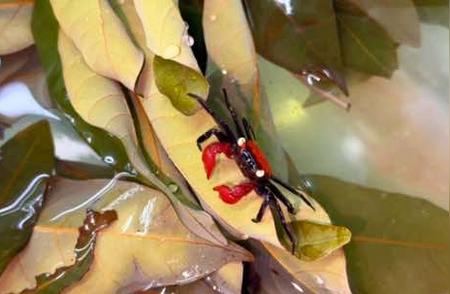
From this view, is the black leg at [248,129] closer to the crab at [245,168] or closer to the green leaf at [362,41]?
the crab at [245,168]

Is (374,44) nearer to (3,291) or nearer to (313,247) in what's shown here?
(313,247)

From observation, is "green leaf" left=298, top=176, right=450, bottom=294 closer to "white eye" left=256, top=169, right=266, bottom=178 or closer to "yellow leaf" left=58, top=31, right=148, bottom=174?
"white eye" left=256, top=169, right=266, bottom=178

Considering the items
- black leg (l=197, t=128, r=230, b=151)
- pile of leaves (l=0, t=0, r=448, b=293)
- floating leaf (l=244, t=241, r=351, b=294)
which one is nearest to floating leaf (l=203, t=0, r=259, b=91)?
pile of leaves (l=0, t=0, r=448, b=293)

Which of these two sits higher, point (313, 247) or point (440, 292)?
point (313, 247)

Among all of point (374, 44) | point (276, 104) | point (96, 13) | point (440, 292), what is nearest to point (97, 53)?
point (96, 13)

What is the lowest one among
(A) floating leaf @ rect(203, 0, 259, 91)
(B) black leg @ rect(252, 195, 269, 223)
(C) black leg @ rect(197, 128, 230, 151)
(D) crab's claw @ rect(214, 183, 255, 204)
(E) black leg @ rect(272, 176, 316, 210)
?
(E) black leg @ rect(272, 176, 316, 210)

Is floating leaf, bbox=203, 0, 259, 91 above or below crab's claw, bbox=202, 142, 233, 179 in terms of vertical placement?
above

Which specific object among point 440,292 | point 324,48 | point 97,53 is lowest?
point 440,292
